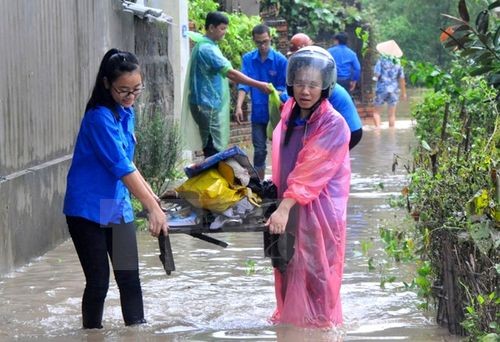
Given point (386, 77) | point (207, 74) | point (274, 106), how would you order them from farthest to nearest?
point (386, 77) → point (207, 74) → point (274, 106)

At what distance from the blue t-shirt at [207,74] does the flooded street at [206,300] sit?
196cm

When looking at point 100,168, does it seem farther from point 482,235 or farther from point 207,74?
point 207,74

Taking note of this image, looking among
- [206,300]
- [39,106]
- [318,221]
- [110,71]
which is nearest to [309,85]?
[318,221]

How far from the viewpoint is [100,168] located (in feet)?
21.1

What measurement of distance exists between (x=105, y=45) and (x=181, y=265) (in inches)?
131

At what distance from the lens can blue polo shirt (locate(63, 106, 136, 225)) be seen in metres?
6.33

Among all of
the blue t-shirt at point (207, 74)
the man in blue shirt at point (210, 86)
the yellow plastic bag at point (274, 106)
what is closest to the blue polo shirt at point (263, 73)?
the man in blue shirt at point (210, 86)

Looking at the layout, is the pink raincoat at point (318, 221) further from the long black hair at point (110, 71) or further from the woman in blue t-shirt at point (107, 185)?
the long black hair at point (110, 71)

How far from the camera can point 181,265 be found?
923cm

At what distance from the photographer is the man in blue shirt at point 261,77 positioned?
41.5ft

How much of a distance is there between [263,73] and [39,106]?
405cm

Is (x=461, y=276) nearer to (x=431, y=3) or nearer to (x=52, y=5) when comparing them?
(x=52, y=5)

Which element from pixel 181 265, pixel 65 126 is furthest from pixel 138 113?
pixel 181 265

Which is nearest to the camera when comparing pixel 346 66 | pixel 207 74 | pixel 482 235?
pixel 482 235
